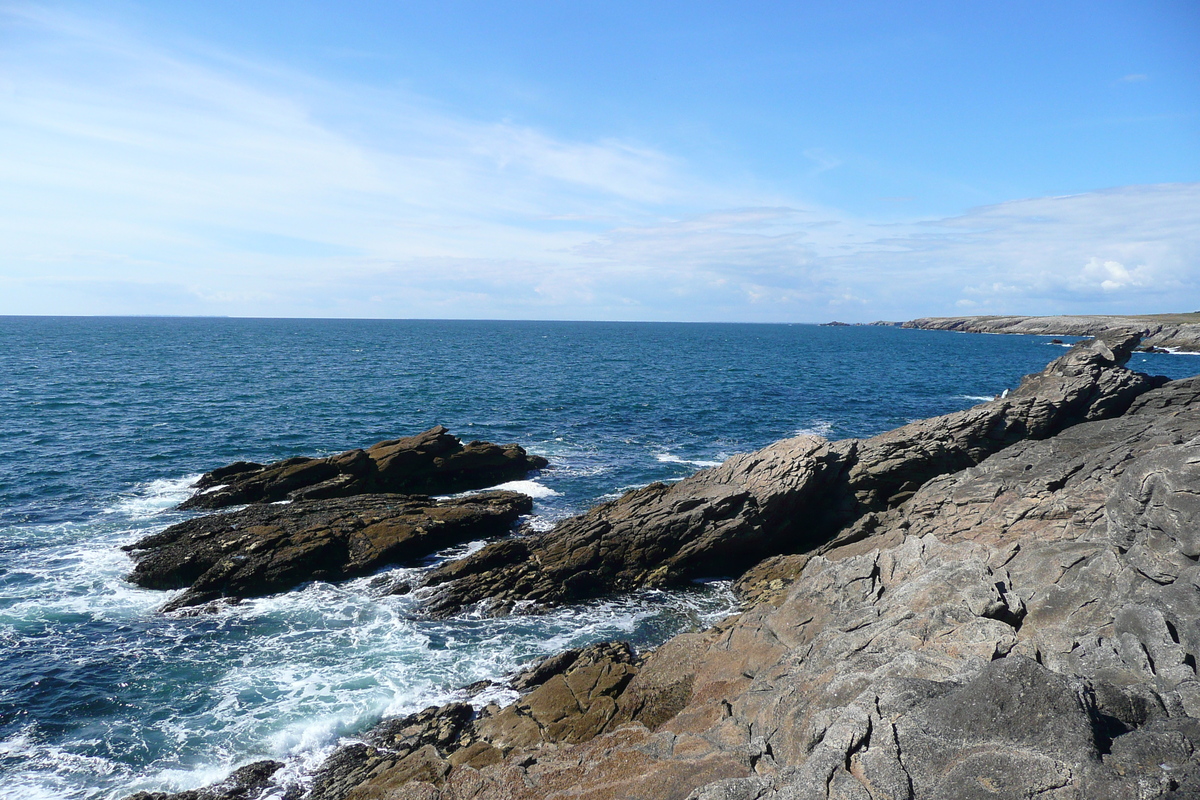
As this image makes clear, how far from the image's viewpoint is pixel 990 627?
12.5 metres

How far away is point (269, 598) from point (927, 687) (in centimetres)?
2489

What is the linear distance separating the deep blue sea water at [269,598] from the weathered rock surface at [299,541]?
3.33 ft

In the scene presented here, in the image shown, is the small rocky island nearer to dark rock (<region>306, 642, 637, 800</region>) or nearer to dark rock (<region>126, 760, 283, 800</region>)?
dark rock (<region>126, 760, 283, 800</region>)

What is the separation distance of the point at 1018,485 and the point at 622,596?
1638 centimetres

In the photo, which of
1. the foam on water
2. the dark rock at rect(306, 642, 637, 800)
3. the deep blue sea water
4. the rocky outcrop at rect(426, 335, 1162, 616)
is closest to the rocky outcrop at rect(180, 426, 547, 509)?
the deep blue sea water

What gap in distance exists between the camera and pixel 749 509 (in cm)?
2864

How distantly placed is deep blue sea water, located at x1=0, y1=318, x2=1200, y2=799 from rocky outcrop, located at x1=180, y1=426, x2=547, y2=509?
7.22ft

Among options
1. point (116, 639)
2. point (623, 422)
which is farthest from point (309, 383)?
point (116, 639)

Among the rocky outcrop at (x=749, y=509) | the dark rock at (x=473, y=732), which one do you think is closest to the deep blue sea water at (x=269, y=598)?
the dark rock at (x=473, y=732)

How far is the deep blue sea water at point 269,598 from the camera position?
18312 millimetres

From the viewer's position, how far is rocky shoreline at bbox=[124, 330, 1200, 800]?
917 centimetres

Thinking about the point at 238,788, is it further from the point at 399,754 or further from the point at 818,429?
the point at 818,429

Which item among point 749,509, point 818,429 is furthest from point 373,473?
point 818,429

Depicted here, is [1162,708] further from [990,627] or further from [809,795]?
[809,795]
